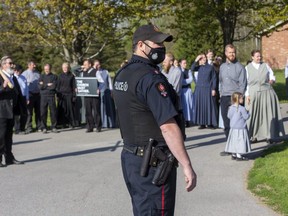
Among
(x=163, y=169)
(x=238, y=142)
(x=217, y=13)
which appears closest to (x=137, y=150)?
(x=163, y=169)

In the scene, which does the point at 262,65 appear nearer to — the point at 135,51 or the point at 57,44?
the point at 135,51

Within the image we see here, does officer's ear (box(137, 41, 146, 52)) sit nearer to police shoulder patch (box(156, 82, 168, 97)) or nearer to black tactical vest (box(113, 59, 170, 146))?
black tactical vest (box(113, 59, 170, 146))

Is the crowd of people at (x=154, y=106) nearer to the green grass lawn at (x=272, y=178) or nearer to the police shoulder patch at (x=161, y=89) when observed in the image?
the police shoulder patch at (x=161, y=89)

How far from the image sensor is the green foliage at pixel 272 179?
755 centimetres

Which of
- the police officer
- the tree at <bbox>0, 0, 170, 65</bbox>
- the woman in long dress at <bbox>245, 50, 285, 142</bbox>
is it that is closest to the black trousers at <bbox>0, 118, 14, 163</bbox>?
the woman in long dress at <bbox>245, 50, 285, 142</bbox>

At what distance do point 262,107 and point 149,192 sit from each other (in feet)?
26.9

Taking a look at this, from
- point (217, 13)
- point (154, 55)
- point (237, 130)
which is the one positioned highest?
point (217, 13)

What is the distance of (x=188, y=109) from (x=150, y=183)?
39.6ft

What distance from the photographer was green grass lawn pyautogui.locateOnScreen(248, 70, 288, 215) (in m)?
7.55

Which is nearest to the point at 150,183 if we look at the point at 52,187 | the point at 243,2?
A: the point at 52,187

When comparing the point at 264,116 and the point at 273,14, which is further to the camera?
the point at 273,14

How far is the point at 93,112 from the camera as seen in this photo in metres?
16.2

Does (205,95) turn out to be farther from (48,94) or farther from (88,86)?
(48,94)

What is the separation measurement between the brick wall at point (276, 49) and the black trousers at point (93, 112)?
44.8 meters
